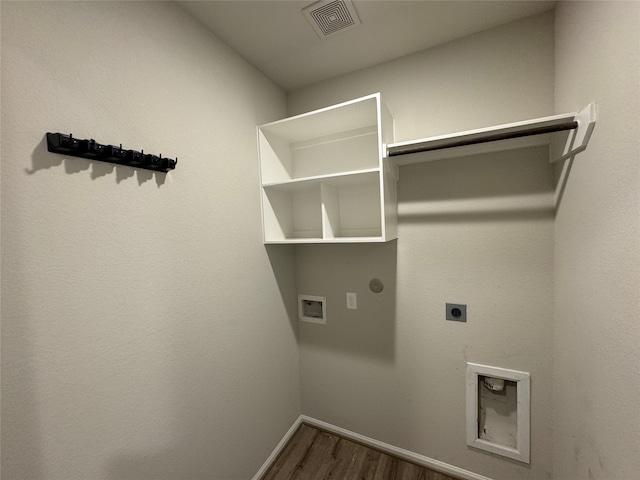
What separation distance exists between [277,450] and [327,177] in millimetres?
1783

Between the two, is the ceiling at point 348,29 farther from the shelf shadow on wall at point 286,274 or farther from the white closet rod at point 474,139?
the shelf shadow on wall at point 286,274

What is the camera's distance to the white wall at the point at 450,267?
125 centimetres

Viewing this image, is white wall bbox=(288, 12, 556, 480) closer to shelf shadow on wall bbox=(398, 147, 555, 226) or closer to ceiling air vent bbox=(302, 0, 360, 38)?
shelf shadow on wall bbox=(398, 147, 555, 226)

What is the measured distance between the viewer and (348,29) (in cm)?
125

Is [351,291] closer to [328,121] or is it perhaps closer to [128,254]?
[328,121]

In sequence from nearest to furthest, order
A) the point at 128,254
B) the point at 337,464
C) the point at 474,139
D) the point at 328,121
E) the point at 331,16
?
1. the point at 128,254
2. the point at 474,139
3. the point at 331,16
4. the point at 328,121
5. the point at 337,464

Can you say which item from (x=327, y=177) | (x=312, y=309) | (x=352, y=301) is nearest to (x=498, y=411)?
(x=352, y=301)

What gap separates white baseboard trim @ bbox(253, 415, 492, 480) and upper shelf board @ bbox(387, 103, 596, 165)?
1783 millimetres

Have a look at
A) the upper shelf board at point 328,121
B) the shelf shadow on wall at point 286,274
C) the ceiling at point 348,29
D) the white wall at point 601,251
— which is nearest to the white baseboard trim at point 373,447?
the white wall at point 601,251

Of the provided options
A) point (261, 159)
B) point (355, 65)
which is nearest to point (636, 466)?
point (261, 159)

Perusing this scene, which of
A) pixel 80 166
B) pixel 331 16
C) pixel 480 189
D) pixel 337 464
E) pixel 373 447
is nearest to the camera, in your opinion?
pixel 80 166

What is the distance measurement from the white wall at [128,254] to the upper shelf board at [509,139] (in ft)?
3.09

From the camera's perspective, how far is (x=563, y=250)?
111 centimetres

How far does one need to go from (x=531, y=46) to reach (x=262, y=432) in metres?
2.54
